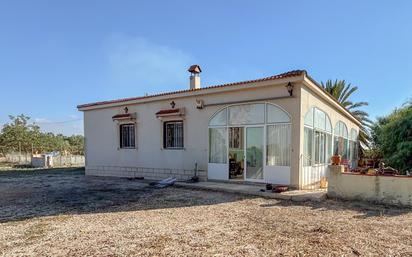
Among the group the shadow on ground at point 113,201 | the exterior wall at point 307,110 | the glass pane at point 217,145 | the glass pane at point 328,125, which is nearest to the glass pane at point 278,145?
the exterior wall at point 307,110

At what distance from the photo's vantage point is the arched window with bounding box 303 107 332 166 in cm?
1149

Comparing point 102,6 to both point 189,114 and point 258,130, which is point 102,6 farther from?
point 258,130

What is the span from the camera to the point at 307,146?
11516 mm

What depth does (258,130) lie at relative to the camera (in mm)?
11664

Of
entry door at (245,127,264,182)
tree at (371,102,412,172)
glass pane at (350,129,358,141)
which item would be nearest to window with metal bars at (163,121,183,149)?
entry door at (245,127,264,182)

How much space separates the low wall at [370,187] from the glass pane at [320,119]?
363 centimetres

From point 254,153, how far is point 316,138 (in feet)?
9.72

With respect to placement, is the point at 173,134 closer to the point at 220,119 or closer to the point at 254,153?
the point at 220,119

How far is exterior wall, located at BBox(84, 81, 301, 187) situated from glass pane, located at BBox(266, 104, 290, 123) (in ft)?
0.66

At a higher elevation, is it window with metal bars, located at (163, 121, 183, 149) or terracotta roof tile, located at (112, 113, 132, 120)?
terracotta roof tile, located at (112, 113, 132, 120)

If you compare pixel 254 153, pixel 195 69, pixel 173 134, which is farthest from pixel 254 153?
pixel 195 69

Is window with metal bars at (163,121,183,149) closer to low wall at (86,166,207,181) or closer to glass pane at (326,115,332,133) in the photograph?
low wall at (86,166,207,181)

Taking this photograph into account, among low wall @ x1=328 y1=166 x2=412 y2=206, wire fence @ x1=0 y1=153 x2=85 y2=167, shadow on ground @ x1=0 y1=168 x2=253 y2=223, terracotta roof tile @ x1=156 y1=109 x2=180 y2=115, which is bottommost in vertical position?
wire fence @ x1=0 y1=153 x2=85 y2=167

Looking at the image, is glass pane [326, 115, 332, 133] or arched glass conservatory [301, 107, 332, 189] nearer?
arched glass conservatory [301, 107, 332, 189]
